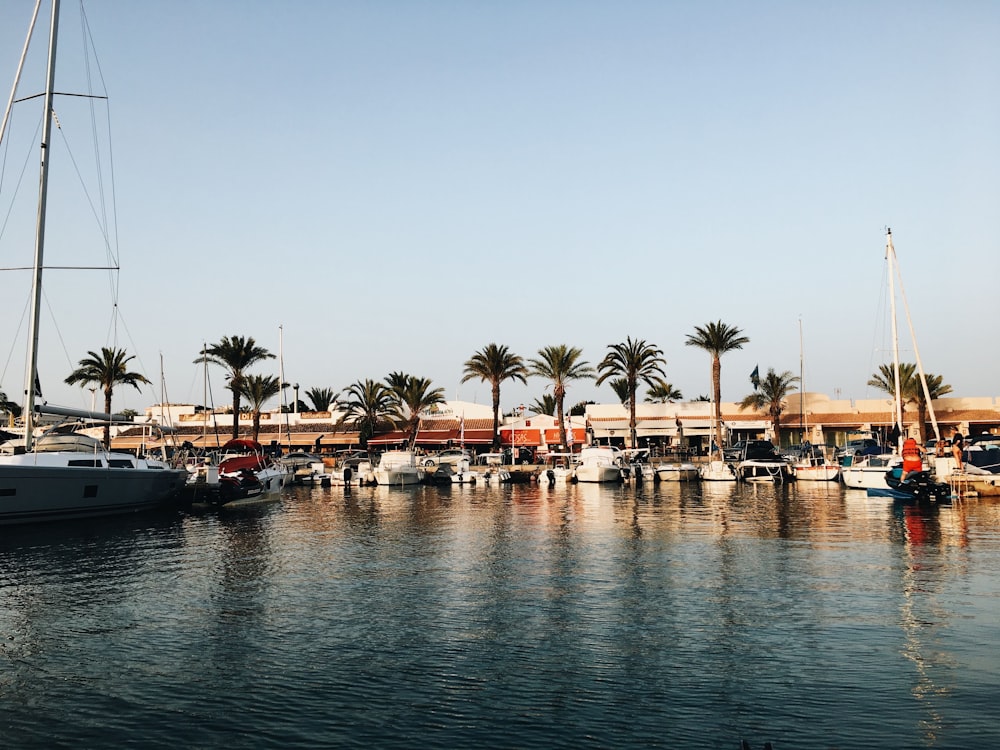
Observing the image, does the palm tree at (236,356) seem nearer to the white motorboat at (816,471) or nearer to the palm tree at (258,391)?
the palm tree at (258,391)

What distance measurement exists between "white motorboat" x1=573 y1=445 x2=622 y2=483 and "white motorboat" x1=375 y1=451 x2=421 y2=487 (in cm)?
1477

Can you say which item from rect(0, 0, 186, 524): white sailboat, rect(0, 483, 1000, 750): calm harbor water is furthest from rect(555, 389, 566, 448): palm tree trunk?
rect(0, 483, 1000, 750): calm harbor water

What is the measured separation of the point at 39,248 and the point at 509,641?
A: 3314 centimetres

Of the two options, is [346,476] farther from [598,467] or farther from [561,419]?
[561,419]

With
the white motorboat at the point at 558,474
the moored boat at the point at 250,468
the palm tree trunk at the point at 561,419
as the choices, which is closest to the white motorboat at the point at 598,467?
the white motorboat at the point at 558,474

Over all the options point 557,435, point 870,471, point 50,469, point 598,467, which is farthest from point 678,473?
point 50,469

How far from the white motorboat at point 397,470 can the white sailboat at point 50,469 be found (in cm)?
2841

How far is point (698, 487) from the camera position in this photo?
202 feet

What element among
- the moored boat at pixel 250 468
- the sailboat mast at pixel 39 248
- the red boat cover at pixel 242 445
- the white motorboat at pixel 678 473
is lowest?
the white motorboat at pixel 678 473

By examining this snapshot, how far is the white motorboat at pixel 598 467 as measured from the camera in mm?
66500

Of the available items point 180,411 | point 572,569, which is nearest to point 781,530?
point 572,569

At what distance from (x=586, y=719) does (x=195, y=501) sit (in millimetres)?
46655

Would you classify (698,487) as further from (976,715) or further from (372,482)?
(976,715)

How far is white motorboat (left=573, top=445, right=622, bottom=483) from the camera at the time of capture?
66.5 meters
